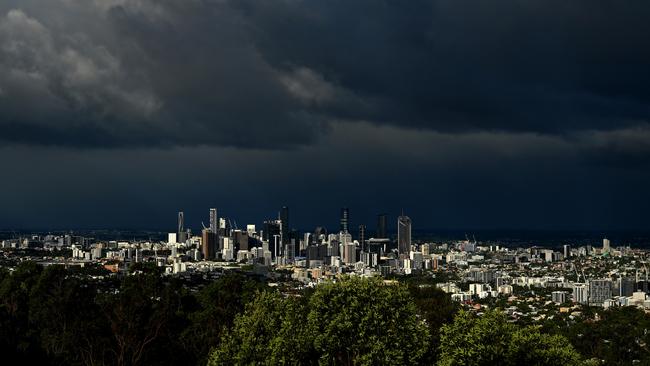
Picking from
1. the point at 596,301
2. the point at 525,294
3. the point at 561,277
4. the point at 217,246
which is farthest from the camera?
the point at 217,246

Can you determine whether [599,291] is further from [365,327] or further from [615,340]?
[365,327]

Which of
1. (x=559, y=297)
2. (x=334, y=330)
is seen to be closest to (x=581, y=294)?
(x=559, y=297)

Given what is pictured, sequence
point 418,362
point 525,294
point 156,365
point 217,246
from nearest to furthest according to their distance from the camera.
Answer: point 418,362 → point 156,365 → point 525,294 → point 217,246

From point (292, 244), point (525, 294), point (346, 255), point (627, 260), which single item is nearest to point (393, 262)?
point (346, 255)

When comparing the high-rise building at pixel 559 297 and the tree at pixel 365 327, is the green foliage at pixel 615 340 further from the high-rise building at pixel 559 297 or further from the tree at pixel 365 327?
the high-rise building at pixel 559 297

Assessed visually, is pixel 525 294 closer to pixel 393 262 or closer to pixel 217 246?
pixel 393 262

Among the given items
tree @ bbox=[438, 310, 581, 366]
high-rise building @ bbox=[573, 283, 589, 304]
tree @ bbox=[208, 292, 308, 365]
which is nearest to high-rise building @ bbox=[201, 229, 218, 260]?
high-rise building @ bbox=[573, 283, 589, 304]
